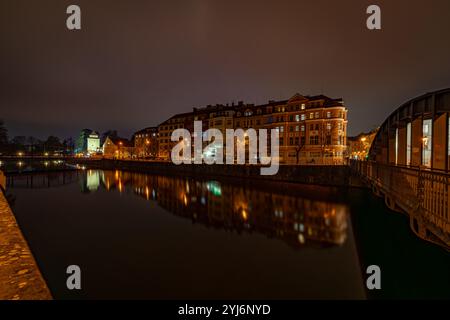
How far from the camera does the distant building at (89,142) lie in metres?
165

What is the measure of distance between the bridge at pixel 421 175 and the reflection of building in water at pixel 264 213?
6.26 metres

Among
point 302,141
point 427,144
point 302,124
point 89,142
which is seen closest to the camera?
point 427,144

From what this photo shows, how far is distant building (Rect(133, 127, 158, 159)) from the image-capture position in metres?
106

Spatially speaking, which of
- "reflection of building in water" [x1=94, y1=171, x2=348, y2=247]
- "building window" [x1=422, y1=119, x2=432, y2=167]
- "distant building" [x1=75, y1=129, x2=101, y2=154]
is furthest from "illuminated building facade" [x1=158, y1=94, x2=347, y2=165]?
"distant building" [x1=75, y1=129, x2=101, y2=154]

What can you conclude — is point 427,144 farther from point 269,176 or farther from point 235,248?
point 269,176

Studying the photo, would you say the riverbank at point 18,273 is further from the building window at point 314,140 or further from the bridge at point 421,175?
the building window at point 314,140

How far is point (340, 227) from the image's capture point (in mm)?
20844

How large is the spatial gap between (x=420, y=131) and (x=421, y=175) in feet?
16.2

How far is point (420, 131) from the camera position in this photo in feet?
35.6

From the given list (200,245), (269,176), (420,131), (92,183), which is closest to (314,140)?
(269,176)

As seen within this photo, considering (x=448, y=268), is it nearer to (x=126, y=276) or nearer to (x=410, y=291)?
(x=410, y=291)

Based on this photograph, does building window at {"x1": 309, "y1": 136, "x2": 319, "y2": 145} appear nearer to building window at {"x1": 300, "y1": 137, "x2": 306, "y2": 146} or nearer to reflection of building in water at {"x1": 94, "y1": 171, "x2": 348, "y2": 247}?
building window at {"x1": 300, "y1": 137, "x2": 306, "y2": 146}

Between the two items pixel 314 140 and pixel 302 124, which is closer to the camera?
pixel 314 140

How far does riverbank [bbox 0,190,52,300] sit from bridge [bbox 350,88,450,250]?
30.5ft
